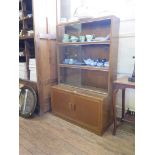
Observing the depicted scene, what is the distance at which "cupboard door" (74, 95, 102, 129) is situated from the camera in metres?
2.27

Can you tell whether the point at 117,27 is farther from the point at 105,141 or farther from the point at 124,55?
the point at 105,141

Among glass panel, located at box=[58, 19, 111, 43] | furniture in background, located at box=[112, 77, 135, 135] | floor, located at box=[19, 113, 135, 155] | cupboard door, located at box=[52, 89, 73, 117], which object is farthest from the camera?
cupboard door, located at box=[52, 89, 73, 117]

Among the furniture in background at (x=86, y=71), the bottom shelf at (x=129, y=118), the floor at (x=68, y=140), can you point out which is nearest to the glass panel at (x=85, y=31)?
the furniture in background at (x=86, y=71)

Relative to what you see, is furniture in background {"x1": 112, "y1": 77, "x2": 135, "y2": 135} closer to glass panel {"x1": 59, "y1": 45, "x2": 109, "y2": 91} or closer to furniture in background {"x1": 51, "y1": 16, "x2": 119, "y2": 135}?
furniture in background {"x1": 51, "y1": 16, "x2": 119, "y2": 135}

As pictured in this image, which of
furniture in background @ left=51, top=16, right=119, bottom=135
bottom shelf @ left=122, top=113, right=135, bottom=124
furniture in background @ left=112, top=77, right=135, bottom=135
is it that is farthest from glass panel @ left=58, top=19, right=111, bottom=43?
bottom shelf @ left=122, top=113, right=135, bottom=124

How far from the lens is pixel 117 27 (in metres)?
2.36

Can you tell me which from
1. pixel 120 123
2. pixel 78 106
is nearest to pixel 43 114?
pixel 78 106

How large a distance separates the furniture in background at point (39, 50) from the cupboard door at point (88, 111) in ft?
2.37

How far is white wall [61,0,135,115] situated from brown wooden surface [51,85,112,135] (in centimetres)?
54

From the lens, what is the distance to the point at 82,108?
245 cm

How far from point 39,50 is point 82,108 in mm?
1190

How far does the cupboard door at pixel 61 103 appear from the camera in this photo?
2641mm

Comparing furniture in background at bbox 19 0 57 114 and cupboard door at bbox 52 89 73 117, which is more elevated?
furniture in background at bbox 19 0 57 114
